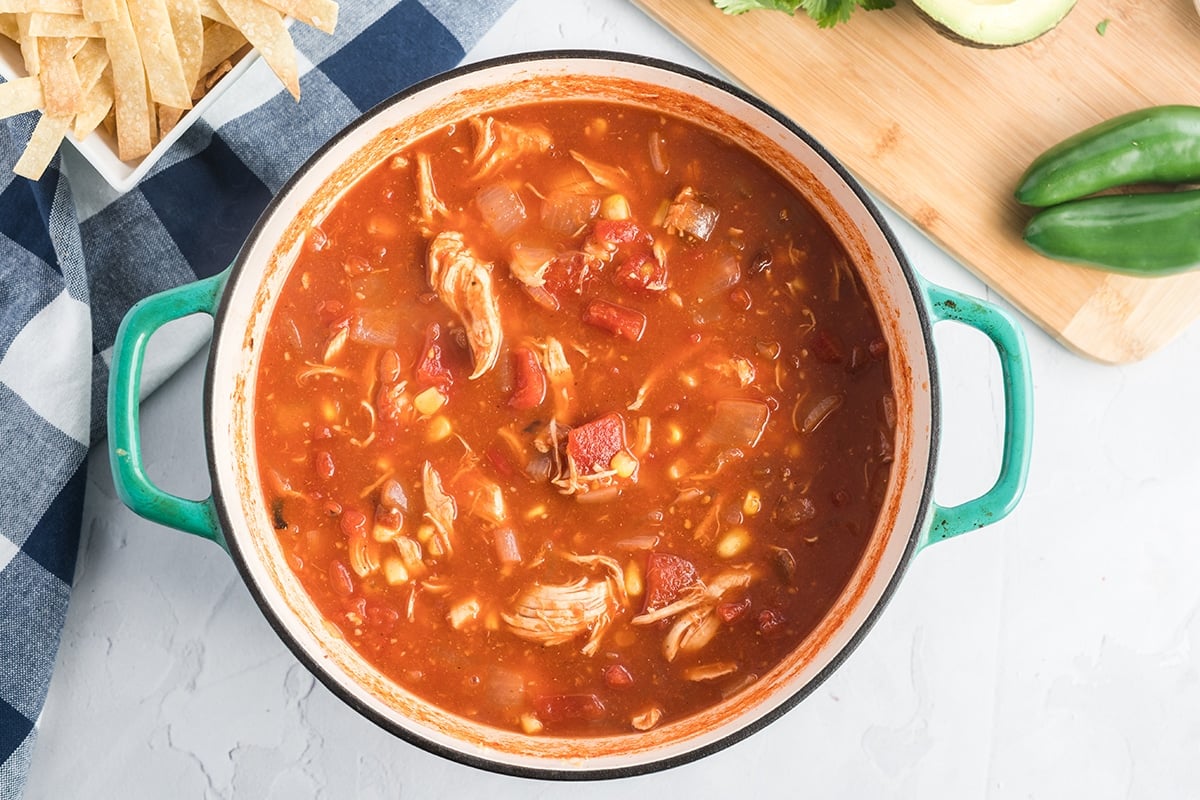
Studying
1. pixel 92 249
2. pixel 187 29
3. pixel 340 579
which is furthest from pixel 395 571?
pixel 187 29

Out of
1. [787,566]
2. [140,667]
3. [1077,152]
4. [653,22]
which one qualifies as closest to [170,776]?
[140,667]

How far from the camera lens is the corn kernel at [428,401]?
2.94 metres

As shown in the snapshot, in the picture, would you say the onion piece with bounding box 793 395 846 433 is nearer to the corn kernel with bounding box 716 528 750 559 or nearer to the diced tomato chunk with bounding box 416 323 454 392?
the corn kernel with bounding box 716 528 750 559

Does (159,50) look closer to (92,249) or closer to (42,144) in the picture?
(42,144)

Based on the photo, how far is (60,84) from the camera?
2.74m

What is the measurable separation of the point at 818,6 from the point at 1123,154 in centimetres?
105

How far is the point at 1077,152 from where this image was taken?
3.21 metres

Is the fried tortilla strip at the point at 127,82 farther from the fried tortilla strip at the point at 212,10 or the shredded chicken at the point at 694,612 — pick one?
the shredded chicken at the point at 694,612

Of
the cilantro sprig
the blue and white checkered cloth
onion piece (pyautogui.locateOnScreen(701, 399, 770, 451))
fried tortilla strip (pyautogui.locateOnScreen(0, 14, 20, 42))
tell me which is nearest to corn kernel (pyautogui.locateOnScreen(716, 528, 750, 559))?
onion piece (pyautogui.locateOnScreen(701, 399, 770, 451))

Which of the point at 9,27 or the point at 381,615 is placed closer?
the point at 9,27

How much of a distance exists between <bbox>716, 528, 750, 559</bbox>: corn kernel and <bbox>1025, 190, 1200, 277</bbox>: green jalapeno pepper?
135 centimetres

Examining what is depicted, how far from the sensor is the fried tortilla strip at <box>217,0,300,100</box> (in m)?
2.80

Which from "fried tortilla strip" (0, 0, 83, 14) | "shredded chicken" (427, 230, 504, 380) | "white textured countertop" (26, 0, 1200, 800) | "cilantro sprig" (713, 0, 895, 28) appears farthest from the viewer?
"white textured countertop" (26, 0, 1200, 800)

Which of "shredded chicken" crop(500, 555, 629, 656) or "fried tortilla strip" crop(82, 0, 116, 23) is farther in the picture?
"shredded chicken" crop(500, 555, 629, 656)
